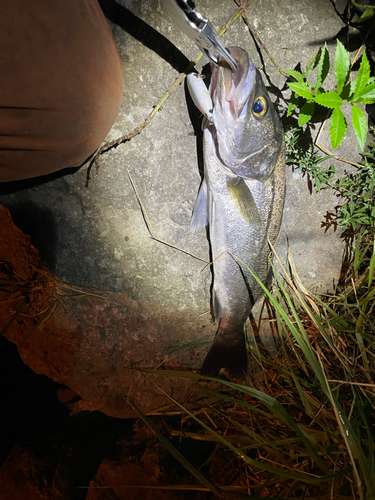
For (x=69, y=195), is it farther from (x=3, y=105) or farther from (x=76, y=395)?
(x=76, y=395)

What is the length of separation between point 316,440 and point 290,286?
1.12m

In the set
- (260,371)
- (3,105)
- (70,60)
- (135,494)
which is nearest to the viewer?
(3,105)

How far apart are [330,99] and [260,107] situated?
1.57 ft

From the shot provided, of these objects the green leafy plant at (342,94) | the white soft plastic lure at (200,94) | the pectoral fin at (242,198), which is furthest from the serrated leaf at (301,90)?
the pectoral fin at (242,198)

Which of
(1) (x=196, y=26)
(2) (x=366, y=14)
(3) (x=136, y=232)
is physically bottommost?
(3) (x=136, y=232)

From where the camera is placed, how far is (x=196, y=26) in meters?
1.70

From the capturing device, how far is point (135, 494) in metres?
2.12

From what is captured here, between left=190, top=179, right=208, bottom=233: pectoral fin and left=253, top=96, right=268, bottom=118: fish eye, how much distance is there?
0.59m

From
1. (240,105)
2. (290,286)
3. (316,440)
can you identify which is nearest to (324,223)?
(290,286)

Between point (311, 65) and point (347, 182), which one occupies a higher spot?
point (311, 65)

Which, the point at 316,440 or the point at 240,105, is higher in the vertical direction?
the point at 240,105

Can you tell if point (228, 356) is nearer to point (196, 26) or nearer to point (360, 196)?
point (360, 196)

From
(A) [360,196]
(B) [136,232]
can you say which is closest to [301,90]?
(A) [360,196]

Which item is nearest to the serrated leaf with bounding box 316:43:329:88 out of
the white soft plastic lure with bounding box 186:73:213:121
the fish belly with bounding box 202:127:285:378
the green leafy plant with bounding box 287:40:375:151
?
the green leafy plant with bounding box 287:40:375:151
